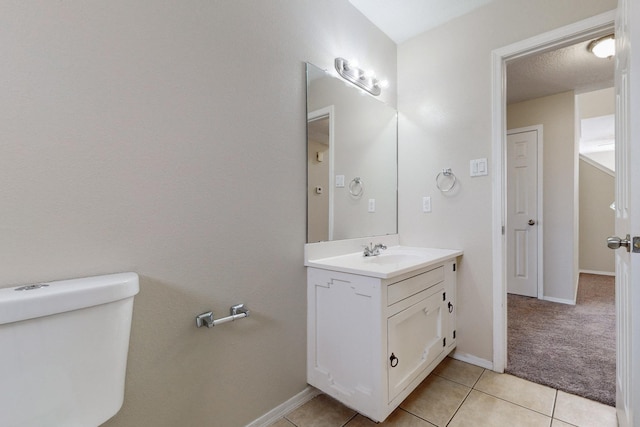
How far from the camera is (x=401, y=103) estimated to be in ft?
7.68

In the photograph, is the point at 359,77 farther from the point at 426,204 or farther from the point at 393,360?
the point at 393,360

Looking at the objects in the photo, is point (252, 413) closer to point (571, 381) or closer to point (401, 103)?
point (571, 381)

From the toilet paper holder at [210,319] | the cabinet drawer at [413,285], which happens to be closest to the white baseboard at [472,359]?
the cabinet drawer at [413,285]

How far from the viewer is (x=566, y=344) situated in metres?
2.22

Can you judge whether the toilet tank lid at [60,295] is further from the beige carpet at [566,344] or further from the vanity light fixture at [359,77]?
the beige carpet at [566,344]

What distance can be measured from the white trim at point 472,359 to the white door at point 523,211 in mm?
1949

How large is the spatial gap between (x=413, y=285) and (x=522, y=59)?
156 centimetres

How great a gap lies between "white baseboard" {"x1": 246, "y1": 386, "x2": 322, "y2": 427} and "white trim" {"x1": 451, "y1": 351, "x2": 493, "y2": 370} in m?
1.00

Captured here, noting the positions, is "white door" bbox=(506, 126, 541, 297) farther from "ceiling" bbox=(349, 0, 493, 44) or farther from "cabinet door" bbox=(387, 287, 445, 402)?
"cabinet door" bbox=(387, 287, 445, 402)

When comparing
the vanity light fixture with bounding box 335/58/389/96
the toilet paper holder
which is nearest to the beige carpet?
the toilet paper holder

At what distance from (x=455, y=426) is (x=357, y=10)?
2452mm

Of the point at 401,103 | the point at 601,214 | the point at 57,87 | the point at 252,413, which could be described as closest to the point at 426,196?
the point at 401,103

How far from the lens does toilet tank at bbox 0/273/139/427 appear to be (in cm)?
71

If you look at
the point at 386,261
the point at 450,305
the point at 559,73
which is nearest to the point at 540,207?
the point at 559,73
